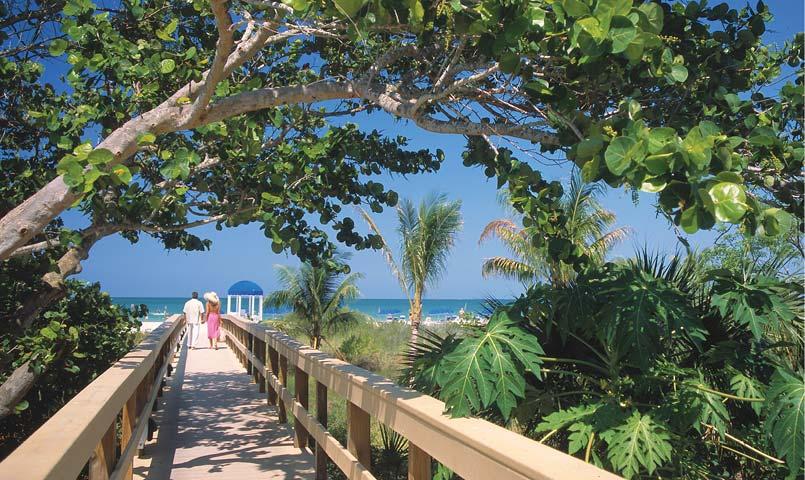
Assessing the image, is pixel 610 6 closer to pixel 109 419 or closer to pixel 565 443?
pixel 109 419

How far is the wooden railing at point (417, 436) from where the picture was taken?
1897 millimetres

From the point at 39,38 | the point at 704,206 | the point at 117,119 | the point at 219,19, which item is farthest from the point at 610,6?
the point at 39,38

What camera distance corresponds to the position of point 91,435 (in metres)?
2.45

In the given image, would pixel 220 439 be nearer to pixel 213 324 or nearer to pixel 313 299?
pixel 213 324

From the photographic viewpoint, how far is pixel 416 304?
19.3 metres

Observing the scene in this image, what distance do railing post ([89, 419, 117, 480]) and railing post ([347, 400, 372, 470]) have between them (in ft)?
3.87

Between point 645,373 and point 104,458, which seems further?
point 645,373

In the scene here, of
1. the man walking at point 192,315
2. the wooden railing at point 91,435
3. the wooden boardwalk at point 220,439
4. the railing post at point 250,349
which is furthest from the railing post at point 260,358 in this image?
the man walking at point 192,315

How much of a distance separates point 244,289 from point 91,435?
1146 inches

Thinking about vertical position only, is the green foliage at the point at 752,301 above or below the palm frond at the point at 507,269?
below

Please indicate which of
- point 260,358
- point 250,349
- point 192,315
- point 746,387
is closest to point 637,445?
point 746,387

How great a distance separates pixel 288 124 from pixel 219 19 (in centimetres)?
275

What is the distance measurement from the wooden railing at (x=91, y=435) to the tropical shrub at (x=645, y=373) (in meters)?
1.44

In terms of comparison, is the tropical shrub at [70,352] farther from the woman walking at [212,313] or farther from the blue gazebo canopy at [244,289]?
the blue gazebo canopy at [244,289]
